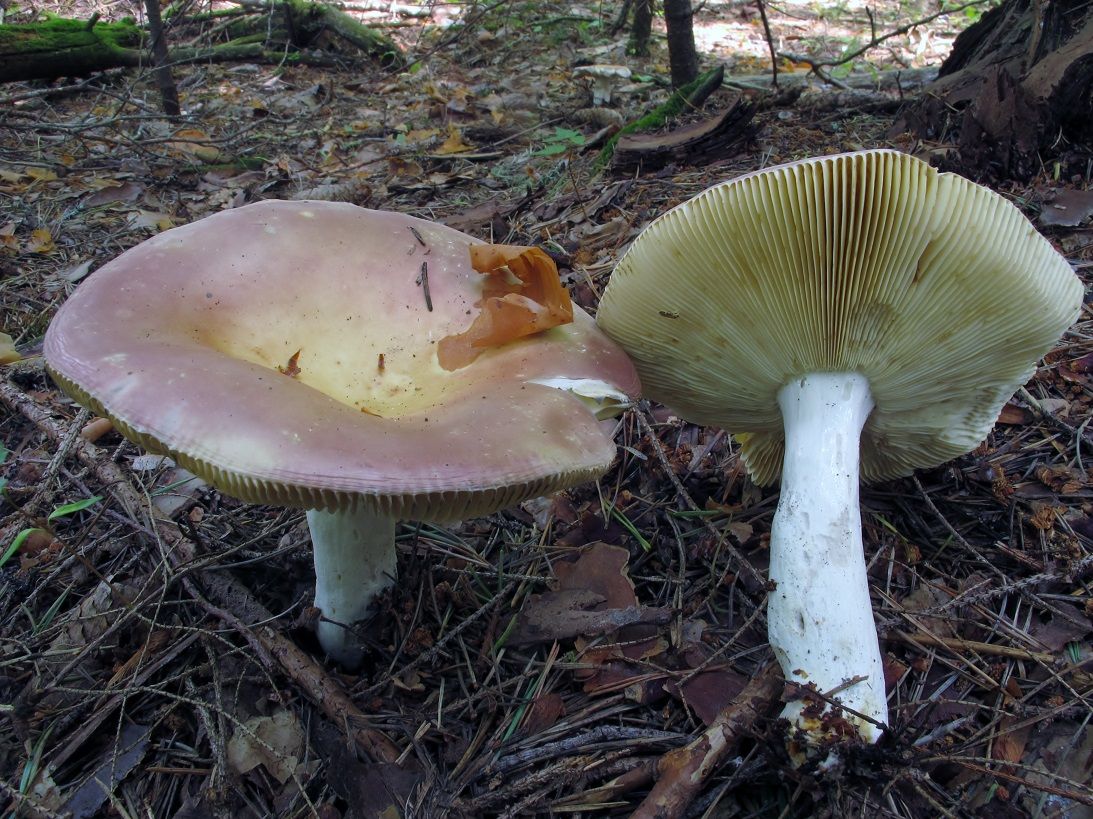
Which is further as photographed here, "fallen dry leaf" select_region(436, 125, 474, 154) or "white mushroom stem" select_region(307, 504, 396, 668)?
"fallen dry leaf" select_region(436, 125, 474, 154)

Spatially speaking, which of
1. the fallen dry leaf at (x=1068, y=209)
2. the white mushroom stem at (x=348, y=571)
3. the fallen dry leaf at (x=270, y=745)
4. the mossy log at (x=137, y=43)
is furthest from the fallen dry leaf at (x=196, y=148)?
the fallen dry leaf at (x=1068, y=209)

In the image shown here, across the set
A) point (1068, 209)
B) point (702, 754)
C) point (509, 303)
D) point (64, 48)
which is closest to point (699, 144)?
point (1068, 209)

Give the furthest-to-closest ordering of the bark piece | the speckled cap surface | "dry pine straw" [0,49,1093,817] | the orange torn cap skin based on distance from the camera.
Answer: the bark piece, the orange torn cap skin, "dry pine straw" [0,49,1093,817], the speckled cap surface

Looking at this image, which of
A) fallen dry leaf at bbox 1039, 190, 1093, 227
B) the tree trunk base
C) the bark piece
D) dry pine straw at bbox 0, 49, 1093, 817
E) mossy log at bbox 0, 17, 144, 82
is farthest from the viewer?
mossy log at bbox 0, 17, 144, 82

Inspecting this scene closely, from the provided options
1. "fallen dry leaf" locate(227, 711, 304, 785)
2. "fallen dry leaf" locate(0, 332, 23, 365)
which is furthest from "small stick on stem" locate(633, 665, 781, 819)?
"fallen dry leaf" locate(0, 332, 23, 365)

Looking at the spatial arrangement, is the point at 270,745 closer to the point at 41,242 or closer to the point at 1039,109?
the point at 41,242

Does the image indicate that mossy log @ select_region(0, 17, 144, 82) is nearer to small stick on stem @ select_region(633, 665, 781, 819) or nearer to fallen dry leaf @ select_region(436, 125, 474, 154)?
fallen dry leaf @ select_region(436, 125, 474, 154)

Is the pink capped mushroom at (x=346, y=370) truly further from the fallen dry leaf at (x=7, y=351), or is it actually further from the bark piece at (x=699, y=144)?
the bark piece at (x=699, y=144)
